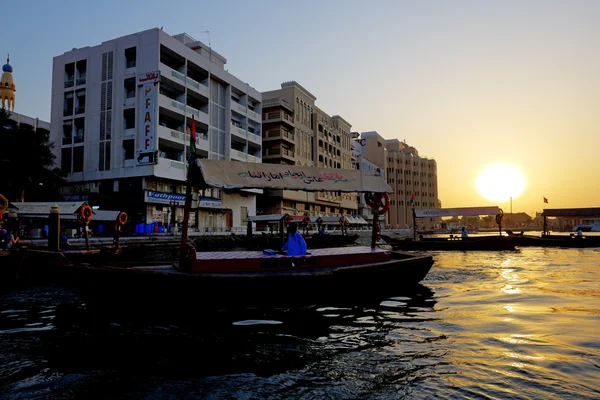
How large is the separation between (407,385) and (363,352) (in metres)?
1.29

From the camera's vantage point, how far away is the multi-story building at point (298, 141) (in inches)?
2256

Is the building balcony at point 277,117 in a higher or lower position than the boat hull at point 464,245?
higher

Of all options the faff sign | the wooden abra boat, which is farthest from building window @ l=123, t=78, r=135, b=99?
the wooden abra boat

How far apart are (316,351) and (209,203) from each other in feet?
127

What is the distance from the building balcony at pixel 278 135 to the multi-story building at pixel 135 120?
1310 cm

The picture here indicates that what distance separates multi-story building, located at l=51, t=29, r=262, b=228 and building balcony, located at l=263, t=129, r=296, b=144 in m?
13.1

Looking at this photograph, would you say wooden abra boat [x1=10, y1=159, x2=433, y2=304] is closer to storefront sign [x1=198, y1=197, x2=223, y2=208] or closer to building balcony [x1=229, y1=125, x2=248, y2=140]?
storefront sign [x1=198, y1=197, x2=223, y2=208]

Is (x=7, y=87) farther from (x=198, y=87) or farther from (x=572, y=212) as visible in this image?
(x=572, y=212)

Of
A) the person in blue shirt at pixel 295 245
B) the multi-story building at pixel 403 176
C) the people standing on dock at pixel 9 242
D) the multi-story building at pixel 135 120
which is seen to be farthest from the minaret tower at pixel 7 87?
the multi-story building at pixel 403 176

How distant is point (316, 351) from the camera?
19.2ft

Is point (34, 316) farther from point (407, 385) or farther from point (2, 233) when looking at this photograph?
point (2, 233)

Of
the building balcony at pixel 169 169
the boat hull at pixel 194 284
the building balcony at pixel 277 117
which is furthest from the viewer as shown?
the building balcony at pixel 277 117

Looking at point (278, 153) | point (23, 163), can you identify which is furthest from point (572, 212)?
point (23, 163)

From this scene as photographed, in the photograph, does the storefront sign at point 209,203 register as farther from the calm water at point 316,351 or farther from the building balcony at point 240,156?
the calm water at point 316,351
